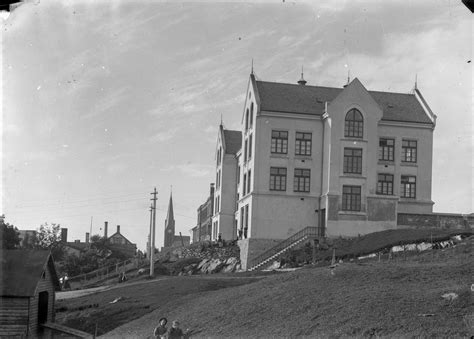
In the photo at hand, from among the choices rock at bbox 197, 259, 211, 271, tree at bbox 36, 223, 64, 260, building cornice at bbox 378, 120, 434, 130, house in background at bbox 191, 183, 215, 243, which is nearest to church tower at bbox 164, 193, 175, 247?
house in background at bbox 191, 183, 215, 243

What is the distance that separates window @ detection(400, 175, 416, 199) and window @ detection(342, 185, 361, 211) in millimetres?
4870

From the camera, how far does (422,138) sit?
54062 millimetres

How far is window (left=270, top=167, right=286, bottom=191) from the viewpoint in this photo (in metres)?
52.1

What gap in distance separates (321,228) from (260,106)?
32.8ft

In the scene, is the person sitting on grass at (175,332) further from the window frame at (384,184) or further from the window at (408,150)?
the window at (408,150)

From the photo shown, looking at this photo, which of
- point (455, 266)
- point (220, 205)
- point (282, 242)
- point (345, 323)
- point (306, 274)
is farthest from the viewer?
point (220, 205)

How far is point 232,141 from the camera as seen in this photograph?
65.2m

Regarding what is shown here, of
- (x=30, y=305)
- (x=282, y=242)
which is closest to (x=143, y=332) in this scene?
(x=30, y=305)

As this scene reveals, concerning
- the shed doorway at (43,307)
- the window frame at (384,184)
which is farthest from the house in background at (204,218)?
the shed doorway at (43,307)

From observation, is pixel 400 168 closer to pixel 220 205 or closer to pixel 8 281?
pixel 220 205

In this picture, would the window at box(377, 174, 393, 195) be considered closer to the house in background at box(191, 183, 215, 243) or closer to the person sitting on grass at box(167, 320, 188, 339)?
the house in background at box(191, 183, 215, 243)

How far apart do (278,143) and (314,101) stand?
15.5ft

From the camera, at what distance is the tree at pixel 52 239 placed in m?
68.4

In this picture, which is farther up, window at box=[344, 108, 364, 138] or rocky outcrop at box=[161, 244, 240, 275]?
window at box=[344, 108, 364, 138]
